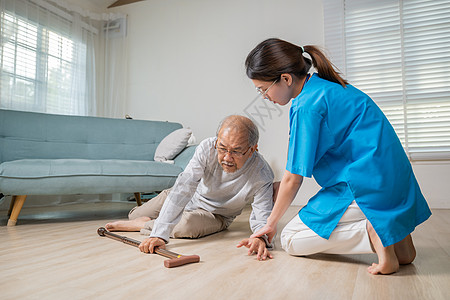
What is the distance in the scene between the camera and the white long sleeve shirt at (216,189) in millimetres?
1549

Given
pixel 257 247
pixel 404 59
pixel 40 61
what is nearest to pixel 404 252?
pixel 257 247

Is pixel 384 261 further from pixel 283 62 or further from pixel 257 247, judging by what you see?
pixel 283 62

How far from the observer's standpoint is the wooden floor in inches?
37.5

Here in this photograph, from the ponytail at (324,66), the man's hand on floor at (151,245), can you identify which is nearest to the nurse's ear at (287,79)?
the ponytail at (324,66)

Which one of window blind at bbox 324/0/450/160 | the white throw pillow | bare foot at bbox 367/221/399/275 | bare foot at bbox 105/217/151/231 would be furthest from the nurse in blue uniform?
window blind at bbox 324/0/450/160

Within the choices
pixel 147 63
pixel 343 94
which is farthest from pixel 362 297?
pixel 147 63

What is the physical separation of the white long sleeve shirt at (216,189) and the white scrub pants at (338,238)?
0.24 m

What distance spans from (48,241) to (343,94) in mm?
1513

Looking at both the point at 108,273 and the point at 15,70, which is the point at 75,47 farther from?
the point at 108,273

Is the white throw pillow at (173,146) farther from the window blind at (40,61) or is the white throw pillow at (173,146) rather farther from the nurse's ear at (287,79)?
the nurse's ear at (287,79)

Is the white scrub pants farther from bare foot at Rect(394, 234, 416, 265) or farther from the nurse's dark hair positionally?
the nurse's dark hair

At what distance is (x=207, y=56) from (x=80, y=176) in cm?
245

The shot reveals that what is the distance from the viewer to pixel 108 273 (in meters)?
1.15

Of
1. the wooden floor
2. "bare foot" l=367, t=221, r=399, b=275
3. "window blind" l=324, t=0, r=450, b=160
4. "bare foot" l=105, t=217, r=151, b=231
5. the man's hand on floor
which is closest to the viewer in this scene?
the wooden floor
